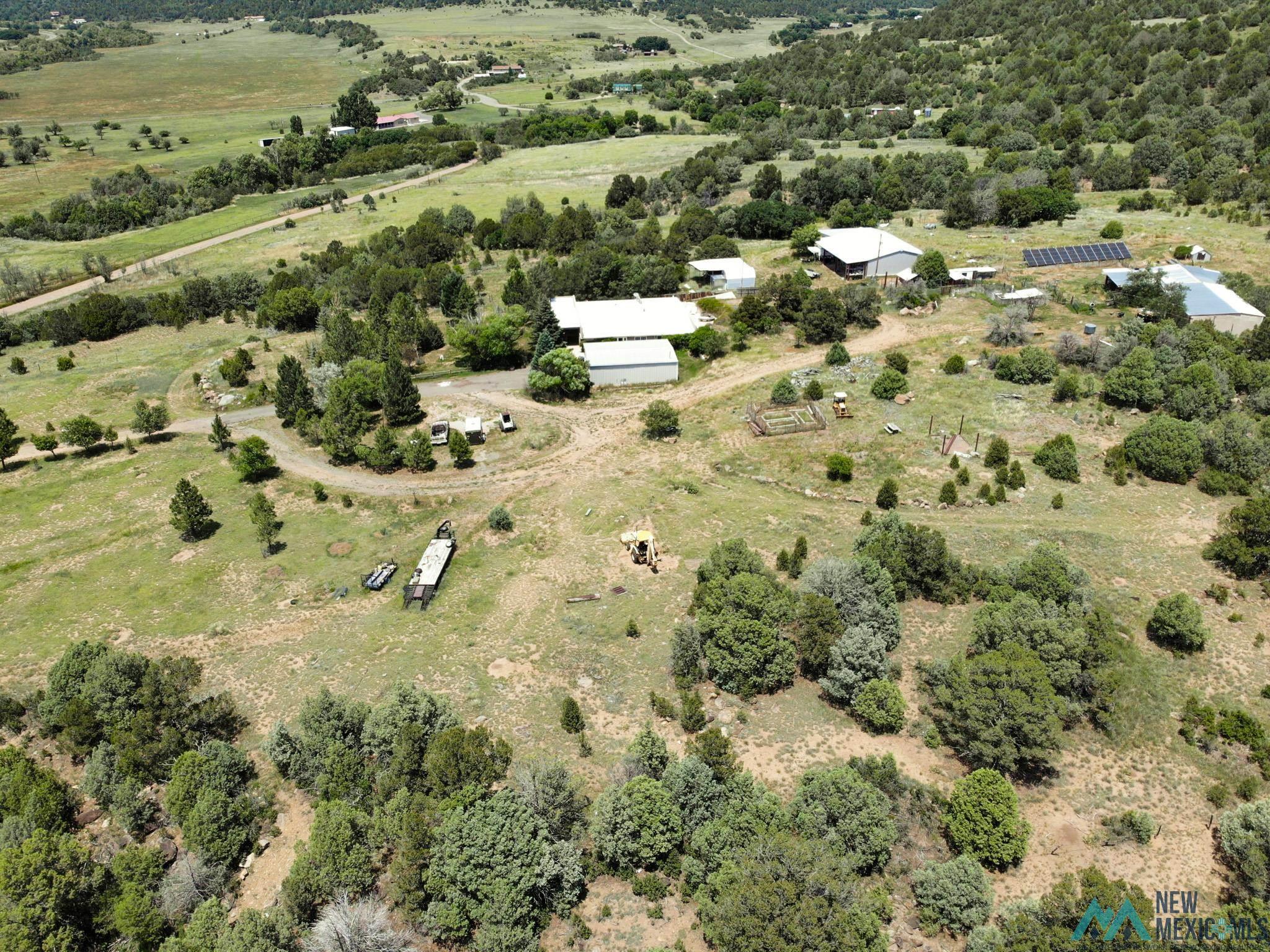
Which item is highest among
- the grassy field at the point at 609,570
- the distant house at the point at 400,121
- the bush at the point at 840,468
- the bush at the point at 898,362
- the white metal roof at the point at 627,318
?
the distant house at the point at 400,121

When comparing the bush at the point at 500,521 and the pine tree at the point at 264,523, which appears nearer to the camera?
the pine tree at the point at 264,523

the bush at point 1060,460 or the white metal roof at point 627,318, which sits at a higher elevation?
the white metal roof at point 627,318

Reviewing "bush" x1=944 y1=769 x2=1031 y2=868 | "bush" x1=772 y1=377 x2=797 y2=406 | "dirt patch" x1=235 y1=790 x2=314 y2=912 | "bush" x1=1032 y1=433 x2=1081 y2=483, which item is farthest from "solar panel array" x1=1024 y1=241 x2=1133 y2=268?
"dirt patch" x1=235 y1=790 x2=314 y2=912

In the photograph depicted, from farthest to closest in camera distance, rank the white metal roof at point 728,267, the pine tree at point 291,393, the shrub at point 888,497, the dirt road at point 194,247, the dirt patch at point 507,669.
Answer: the dirt road at point 194,247 < the white metal roof at point 728,267 < the pine tree at point 291,393 < the shrub at point 888,497 < the dirt patch at point 507,669

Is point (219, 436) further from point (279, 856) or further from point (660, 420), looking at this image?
point (279, 856)

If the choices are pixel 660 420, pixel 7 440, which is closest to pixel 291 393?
pixel 7 440

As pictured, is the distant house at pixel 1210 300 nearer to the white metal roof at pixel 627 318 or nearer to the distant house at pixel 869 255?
the distant house at pixel 869 255

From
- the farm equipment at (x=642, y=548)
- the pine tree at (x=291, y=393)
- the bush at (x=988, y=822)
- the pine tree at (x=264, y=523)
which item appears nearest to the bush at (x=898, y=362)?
the farm equipment at (x=642, y=548)

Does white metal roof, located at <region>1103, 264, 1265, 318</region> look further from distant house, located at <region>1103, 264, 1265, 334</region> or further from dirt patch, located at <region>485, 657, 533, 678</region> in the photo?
dirt patch, located at <region>485, 657, 533, 678</region>
